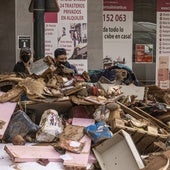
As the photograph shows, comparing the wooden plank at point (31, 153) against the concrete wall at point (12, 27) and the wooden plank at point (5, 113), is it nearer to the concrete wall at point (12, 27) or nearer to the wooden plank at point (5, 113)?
the wooden plank at point (5, 113)

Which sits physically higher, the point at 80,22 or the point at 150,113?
the point at 80,22

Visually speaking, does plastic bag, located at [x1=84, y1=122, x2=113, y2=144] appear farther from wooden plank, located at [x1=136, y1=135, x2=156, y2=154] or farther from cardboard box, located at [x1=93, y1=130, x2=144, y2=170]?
wooden plank, located at [x1=136, y1=135, x2=156, y2=154]

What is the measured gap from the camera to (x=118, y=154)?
221 inches

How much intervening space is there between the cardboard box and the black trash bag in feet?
2.58

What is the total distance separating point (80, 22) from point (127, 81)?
4.49 metres

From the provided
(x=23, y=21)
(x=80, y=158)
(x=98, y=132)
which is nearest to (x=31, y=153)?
(x=80, y=158)

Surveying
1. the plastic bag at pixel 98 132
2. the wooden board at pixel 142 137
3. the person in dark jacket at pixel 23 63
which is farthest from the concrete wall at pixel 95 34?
the plastic bag at pixel 98 132

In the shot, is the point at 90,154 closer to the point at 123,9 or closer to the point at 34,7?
the point at 34,7

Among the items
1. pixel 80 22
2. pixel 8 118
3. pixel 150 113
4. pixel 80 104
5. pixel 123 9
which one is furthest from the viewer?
pixel 123 9

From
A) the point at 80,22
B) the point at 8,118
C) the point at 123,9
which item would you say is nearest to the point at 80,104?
the point at 8,118

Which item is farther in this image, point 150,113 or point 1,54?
point 1,54

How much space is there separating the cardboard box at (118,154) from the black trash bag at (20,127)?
79cm

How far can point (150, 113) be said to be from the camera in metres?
7.22

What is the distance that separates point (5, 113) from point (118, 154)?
1470mm
